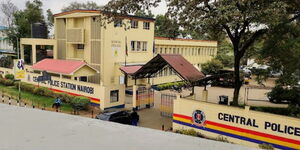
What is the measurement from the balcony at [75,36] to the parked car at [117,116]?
12598mm

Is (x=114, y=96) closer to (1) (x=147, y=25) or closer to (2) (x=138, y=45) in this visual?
(2) (x=138, y=45)

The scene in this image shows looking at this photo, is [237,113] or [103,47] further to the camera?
[103,47]

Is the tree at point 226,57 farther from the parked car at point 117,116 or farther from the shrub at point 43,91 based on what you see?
the parked car at point 117,116

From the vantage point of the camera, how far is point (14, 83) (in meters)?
25.0

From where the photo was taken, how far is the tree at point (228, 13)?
417 inches

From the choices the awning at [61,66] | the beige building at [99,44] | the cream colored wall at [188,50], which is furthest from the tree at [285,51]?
the cream colored wall at [188,50]

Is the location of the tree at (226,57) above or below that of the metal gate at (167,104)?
above

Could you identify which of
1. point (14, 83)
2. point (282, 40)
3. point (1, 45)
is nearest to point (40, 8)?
point (14, 83)

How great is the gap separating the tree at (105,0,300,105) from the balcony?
11.9m

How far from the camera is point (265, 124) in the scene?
11641 mm

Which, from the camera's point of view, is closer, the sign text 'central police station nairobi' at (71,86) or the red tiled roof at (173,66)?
the red tiled roof at (173,66)

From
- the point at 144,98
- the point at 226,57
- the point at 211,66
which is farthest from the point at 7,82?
the point at 226,57

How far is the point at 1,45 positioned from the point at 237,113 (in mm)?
67552

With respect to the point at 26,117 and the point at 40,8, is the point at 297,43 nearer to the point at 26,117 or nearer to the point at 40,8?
the point at 26,117
